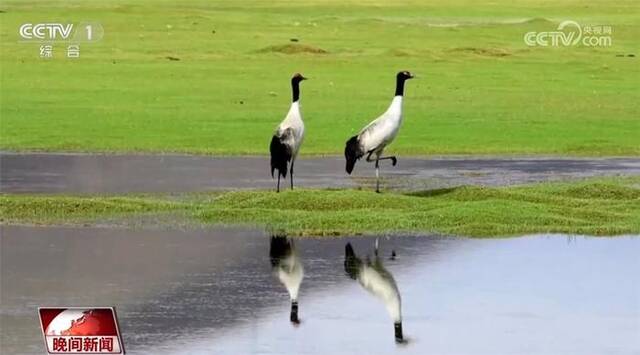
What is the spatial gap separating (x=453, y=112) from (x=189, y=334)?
22.9m

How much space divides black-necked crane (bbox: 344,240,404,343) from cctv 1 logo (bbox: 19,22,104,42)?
4301 cm

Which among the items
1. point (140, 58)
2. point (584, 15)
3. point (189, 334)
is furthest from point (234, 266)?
point (584, 15)

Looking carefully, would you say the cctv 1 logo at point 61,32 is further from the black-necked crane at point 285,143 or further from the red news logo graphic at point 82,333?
the red news logo graphic at point 82,333

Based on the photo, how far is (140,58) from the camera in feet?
164

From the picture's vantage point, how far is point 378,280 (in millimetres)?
14023

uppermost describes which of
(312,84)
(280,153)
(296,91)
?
(312,84)

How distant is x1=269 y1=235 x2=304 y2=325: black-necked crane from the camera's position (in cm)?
1314

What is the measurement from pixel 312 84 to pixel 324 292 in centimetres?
2772

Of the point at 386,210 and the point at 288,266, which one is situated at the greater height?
the point at 386,210

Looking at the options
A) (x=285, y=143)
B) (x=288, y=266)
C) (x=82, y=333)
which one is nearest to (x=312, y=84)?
(x=285, y=143)

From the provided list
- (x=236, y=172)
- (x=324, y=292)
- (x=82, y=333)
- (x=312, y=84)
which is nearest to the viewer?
(x=82, y=333)

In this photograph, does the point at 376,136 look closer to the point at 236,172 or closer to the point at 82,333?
the point at 236,172

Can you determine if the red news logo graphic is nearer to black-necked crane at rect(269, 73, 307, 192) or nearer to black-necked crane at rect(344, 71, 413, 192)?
black-necked crane at rect(269, 73, 307, 192)

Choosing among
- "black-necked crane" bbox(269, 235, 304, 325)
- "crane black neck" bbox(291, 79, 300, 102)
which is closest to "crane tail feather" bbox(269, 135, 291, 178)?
"crane black neck" bbox(291, 79, 300, 102)
